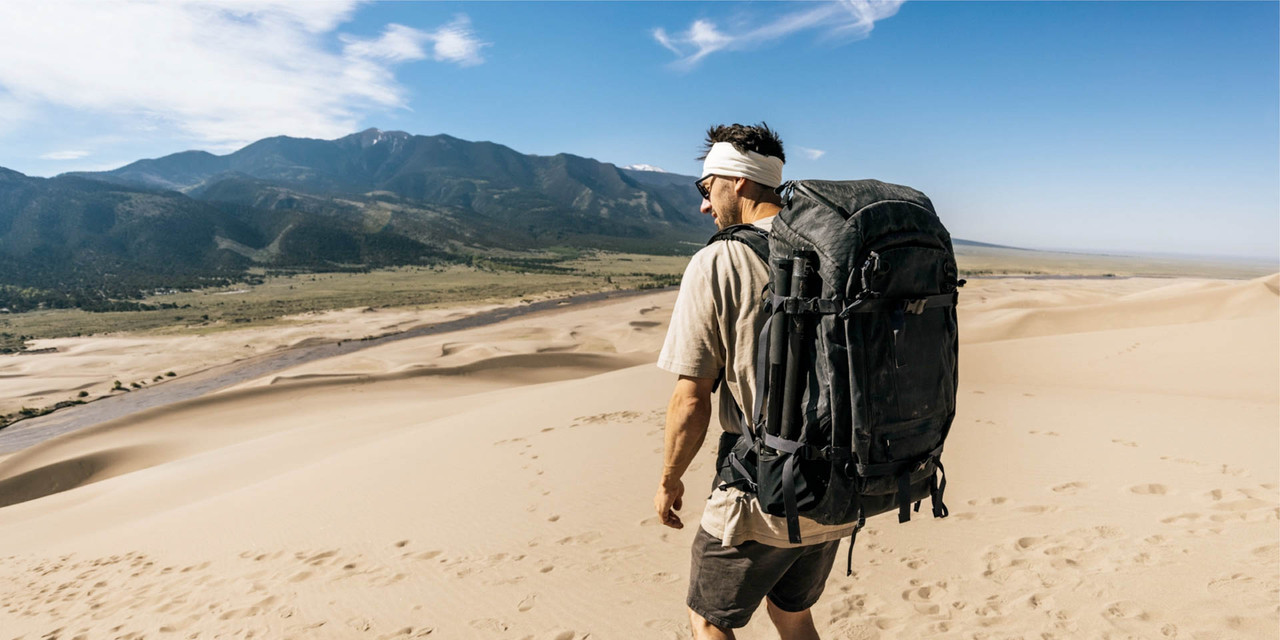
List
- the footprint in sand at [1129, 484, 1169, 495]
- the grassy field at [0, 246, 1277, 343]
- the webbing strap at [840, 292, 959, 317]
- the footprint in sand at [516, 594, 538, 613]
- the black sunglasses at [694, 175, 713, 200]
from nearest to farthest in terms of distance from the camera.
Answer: the webbing strap at [840, 292, 959, 317]
the black sunglasses at [694, 175, 713, 200]
the footprint in sand at [516, 594, 538, 613]
the footprint in sand at [1129, 484, 1169, 495]
the grassy field at [0, 246, 1277, 343]

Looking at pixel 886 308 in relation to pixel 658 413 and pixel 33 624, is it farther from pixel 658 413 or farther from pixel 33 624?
pixel 658 413

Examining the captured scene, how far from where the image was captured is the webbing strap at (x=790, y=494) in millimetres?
1802

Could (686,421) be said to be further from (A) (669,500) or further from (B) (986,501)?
(B) (986,501)

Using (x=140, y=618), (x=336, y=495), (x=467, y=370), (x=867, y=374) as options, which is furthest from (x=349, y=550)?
(x=467, y=370)

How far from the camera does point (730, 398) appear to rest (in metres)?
2.09

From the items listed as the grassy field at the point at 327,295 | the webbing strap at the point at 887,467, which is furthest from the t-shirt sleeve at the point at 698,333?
the grassy field at the point at 327,295

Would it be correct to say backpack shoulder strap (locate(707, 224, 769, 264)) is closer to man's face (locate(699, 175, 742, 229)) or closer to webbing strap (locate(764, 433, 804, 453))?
man's face (locate(699, 175, 742, 229))

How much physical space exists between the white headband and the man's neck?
72 millimetres

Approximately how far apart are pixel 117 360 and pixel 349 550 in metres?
27.2

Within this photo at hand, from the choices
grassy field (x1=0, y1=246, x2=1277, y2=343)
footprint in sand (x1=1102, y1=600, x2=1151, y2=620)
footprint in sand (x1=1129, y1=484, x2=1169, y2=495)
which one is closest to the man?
footprint in sand (x1=1102, y1=600, x2=1151, y2=620)

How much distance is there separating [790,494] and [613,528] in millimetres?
3762

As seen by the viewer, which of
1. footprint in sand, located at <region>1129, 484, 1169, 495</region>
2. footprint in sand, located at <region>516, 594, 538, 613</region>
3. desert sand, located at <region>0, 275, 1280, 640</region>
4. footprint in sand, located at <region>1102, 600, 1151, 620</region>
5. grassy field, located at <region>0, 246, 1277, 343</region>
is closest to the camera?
footprint in sand, located at <region>1102, 600, 1151, 620</region>

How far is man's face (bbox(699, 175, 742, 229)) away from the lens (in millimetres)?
2232

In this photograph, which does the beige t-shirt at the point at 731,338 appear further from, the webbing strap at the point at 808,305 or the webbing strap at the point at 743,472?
the webbing strap at the point at 808,305
